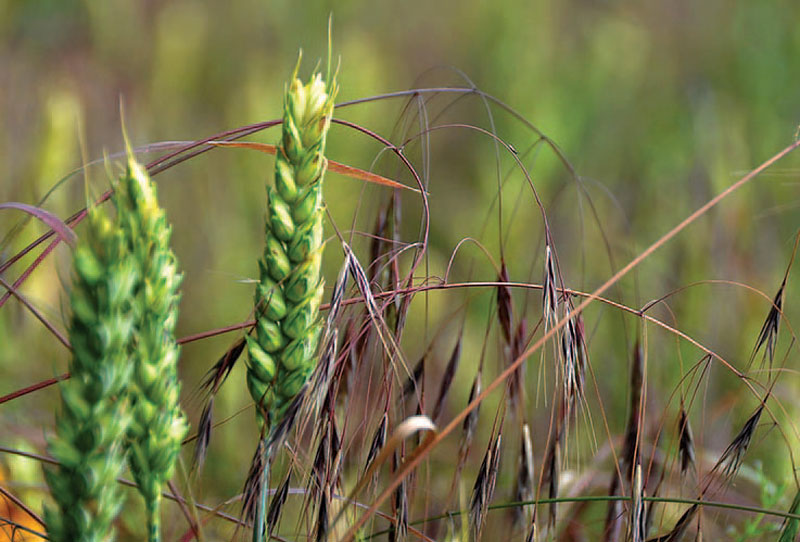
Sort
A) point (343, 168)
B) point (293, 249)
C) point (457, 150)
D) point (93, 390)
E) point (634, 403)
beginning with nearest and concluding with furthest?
1. point (93, 390)
2. point (293, 249)
3. point (343, 168)
4. point (634, 403)
5. point (457, 150)

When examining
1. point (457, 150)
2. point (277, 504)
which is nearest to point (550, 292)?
point (277, 504)

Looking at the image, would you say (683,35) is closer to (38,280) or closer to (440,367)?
(440,367)

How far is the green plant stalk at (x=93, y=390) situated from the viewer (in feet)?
1.04

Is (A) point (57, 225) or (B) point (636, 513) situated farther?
(B) point (636, 513)

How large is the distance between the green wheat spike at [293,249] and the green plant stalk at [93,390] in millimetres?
101

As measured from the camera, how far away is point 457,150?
232cm

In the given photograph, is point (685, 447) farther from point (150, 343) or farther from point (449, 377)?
point (150, 343)

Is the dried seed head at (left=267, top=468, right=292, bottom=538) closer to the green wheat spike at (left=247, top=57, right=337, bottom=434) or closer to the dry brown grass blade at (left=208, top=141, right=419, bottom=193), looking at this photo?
the green wheat spike at (left=247, top=57, right=337, bottom=434)

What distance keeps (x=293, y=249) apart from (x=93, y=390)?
0.47 feet

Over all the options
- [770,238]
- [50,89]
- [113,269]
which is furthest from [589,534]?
[50,89]

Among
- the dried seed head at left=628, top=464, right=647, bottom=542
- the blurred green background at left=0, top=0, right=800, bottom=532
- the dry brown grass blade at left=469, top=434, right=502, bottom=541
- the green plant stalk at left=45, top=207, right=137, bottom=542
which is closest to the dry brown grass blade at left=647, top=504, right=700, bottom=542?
the dried seed head at left=628, top=464, right=647, bottom=542

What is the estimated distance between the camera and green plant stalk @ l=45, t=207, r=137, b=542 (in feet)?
1.04

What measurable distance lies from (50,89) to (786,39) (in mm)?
2058

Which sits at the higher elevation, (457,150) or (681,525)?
(457,150)
